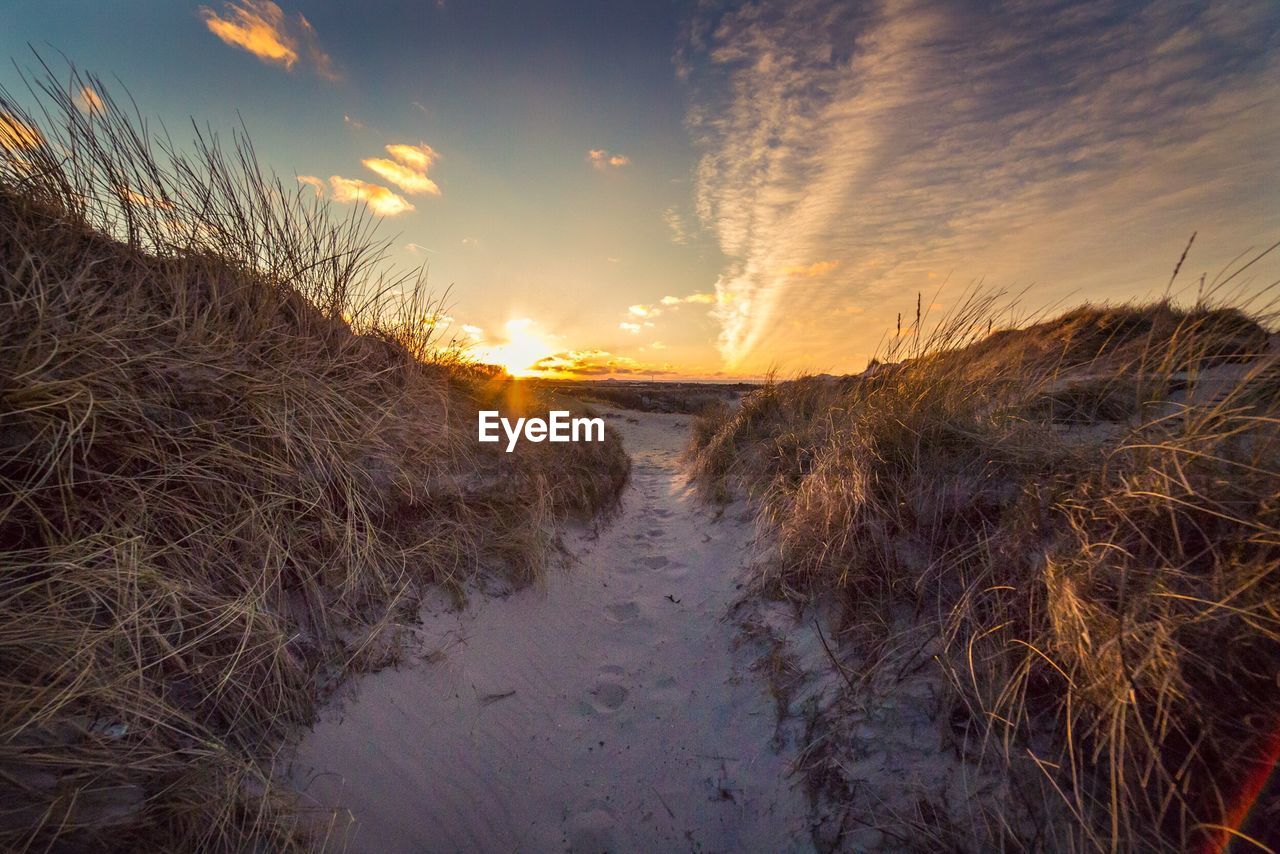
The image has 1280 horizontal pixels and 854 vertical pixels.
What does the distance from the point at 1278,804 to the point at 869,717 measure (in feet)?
3.31

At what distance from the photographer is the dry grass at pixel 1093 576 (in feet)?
4.06

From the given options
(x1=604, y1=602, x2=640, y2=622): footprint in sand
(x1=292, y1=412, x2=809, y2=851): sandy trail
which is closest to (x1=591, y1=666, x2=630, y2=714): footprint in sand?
(x1=292, y1=412, x2=809, y2=851): sandy trail

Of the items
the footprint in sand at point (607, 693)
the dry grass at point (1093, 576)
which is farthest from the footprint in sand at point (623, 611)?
the dry grass at point (1093, 576)

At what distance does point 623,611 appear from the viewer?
11.2 ft

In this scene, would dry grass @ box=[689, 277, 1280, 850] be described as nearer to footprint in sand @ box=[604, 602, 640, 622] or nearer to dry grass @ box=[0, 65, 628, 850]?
footprint in sand @ box=[604, 602, 640, 622]

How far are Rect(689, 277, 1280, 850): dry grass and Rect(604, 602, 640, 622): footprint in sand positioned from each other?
1.04 meters

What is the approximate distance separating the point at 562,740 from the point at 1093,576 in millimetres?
2307

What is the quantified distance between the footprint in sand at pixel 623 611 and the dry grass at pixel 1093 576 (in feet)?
3.42

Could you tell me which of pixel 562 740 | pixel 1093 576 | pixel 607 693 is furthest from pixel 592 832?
pixel 1093 576

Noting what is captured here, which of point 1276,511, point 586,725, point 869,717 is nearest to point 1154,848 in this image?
point 869,717

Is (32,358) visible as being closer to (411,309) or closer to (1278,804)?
(411,309)

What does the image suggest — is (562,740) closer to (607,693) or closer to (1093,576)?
(607,693)

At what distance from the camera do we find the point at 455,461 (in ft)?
10.5

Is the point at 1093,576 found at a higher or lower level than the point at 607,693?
higher
